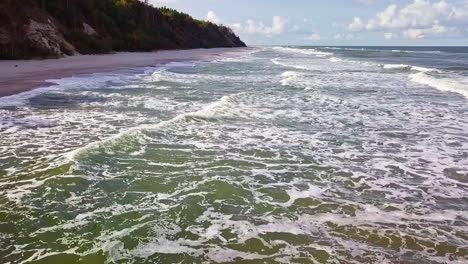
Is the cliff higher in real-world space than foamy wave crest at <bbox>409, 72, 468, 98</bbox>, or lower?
higher

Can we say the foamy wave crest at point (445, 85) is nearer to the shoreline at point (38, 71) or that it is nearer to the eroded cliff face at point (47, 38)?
the shoreline at point (38, 71)

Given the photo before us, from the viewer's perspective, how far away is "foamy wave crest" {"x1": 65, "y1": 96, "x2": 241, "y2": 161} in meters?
8.05

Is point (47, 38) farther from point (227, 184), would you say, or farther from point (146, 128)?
point (227, 184)

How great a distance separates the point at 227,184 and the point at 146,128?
392cm

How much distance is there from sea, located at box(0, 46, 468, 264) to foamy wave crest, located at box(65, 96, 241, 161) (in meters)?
0.06

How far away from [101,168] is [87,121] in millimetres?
4133

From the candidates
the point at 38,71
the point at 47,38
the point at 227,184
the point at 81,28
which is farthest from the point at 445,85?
the point at 81,28

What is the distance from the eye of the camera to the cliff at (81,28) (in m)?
25.6

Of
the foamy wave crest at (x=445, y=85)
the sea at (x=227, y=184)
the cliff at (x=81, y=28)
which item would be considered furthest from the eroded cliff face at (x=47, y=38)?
the foamy wave crest at (x=445, y=85)

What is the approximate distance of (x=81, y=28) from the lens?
125ft

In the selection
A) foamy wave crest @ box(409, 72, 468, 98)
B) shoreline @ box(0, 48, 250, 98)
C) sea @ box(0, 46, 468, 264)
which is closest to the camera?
sea @ box(0, 46, 468, 264)

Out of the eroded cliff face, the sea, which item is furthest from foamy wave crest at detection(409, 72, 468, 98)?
the eroded cliff face

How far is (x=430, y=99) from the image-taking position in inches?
684

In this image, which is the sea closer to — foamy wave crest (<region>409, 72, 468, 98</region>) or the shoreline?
the shoreline
